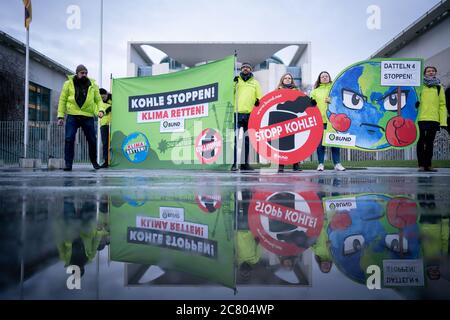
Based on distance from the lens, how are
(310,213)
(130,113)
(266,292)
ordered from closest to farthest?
(266,292) → (310,213) → (130,113)

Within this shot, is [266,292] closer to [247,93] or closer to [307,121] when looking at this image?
[307,121]

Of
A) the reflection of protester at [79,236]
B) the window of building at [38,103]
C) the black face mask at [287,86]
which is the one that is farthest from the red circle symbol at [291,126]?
the window of building at [38,103]

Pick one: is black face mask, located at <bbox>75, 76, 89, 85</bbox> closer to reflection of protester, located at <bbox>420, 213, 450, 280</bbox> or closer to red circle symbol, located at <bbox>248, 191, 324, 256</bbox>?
red circle symbol, located at <bbox>248, 191, 324, 256</bbox>

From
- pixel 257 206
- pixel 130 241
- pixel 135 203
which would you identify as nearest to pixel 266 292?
pixel 130 241

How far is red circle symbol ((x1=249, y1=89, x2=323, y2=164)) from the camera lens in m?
5.53

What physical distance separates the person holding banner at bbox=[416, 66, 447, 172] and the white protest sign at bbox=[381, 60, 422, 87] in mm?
218

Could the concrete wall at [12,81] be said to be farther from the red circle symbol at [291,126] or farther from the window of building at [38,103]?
the red circle symbol at [291,126]

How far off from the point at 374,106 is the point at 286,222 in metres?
5.84

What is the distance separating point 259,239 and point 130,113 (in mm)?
6741

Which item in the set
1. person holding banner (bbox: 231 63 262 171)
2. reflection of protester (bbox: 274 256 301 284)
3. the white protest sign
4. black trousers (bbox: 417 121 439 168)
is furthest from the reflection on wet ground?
the white protest sign

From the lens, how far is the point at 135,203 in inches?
65.6

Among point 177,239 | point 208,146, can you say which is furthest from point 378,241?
point 208,146

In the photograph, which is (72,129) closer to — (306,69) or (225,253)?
(225,253)

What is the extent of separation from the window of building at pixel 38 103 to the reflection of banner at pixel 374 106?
1807cm
